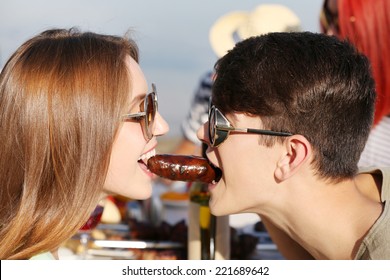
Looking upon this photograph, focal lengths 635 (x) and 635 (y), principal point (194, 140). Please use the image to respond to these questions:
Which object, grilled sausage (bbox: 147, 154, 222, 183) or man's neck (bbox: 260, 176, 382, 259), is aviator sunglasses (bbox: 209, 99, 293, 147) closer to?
grilled sausage (bbox: 147, 154, 222, 183)

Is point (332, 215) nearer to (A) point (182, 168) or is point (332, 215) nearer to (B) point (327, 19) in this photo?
(A) point (182, 168)

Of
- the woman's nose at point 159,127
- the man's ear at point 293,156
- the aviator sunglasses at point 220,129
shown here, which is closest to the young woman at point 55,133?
the woman's nose at point 159,127

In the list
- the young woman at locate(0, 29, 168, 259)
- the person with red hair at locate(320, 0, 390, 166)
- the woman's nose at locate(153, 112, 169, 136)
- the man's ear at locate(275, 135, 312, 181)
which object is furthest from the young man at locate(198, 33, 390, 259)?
the person with red hair at locate(320, 0, 390, 166)

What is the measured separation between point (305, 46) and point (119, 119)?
69 centimetres

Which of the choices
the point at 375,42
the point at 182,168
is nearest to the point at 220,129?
the point at 182,168

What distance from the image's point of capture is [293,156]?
7.17 feet

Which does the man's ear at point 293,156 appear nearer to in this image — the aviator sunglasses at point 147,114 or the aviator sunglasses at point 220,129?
the aviator sunglasses at point 220,129

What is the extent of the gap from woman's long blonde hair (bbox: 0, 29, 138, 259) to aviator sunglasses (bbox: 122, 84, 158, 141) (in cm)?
11

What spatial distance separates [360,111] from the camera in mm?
2211

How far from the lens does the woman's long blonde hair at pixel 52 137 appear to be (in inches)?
78.5

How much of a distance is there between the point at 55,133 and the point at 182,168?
545mm

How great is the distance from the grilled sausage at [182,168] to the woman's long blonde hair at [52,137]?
29 cm

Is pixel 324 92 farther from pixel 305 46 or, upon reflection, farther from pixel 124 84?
pixel 124 84
